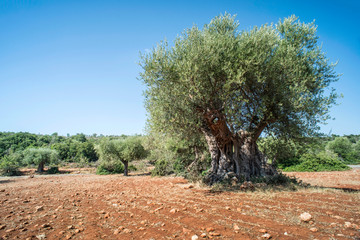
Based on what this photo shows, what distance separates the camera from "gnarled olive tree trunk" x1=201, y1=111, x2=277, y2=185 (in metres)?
12.6

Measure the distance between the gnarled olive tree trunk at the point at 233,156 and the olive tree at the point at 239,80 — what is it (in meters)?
0.25

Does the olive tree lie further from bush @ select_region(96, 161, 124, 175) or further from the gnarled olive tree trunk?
bush @ select_region(96, 161, 124, 175)

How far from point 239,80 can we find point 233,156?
5.86 metres

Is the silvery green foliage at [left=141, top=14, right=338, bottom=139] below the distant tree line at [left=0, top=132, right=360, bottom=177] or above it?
above

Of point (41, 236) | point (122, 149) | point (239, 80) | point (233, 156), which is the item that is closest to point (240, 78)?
point (239, 80)

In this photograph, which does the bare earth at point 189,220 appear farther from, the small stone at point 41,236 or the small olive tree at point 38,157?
the small olive tree at point 38,157

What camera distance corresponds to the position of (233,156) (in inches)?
514

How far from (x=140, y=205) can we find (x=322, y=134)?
10.8m

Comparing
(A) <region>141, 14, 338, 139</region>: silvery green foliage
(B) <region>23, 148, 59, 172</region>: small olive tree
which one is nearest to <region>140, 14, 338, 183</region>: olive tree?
(A) <region>141, 14, 338, 139</region>: silvery green foliage

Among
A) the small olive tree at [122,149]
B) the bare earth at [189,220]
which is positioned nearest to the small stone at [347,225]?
the bare earth at [189,220]

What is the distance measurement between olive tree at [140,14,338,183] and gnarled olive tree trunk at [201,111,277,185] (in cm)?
25

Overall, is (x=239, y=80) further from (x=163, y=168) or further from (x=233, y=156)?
(x=163, y=168)

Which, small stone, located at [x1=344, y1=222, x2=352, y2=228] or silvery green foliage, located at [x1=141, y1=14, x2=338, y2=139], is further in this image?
silvery green foliage, located at [x1=141, y1=14, x2=338, y2=139]

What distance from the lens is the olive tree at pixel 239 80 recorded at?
32.1 feet
